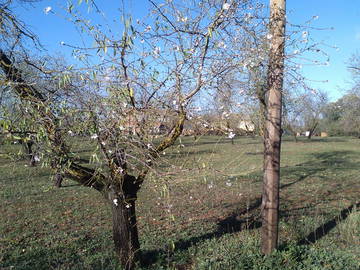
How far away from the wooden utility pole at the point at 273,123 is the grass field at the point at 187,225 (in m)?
0.39

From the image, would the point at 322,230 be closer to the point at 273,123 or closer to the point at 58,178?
the point at 273,123

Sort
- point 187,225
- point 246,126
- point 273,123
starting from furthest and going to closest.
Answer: point 187,225 → point 246,126 → point 273,123

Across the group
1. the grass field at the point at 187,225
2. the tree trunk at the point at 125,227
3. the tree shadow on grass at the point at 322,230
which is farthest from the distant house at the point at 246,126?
the tree shadow on grass at the point at 322,230

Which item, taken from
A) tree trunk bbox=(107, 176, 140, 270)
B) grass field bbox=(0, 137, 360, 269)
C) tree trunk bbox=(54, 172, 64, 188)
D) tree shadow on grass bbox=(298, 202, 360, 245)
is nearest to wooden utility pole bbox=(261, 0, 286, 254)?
grass field bbox=(0, 137, 360, 269)

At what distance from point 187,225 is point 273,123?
3.06m

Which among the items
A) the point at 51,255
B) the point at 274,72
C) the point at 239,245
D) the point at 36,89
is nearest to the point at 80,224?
the point at 51,255

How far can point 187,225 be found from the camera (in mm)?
6082

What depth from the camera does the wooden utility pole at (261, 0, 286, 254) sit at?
12.7 ft

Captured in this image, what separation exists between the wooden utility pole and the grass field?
15.4 inches

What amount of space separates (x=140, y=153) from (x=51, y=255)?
9.28 feet

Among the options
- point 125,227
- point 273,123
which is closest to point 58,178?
point 125,227

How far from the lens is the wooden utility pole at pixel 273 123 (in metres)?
3.86

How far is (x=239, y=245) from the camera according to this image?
476 centimetres

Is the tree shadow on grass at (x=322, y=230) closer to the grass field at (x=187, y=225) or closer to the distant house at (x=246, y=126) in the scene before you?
the grass field at (x=187, y=225)
